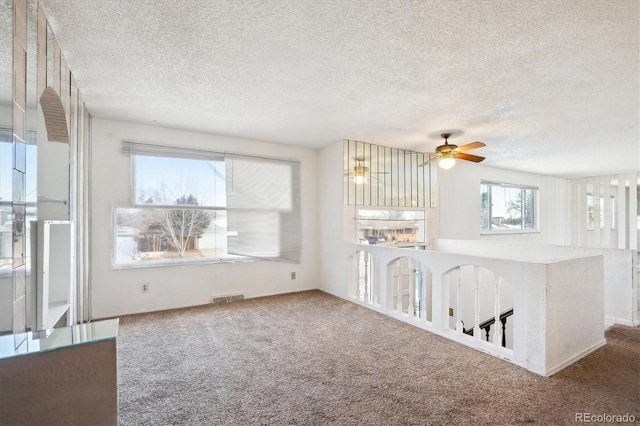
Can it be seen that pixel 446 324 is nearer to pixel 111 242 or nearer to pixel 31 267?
pixel 31 267

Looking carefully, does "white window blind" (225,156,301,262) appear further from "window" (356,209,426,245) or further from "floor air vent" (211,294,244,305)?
"window" (356,209,426,245)

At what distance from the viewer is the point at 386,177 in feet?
17.2

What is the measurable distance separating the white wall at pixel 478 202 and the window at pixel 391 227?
70 centimetres

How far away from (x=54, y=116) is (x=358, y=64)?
2353 millimetres

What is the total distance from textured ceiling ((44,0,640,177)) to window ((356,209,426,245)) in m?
1.53

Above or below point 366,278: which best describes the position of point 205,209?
above

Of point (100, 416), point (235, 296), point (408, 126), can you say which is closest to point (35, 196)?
point (100, 416)

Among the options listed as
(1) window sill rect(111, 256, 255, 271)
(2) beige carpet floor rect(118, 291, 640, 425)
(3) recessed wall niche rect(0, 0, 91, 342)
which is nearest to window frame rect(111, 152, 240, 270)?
(1) window sill rect(111, 256, 255, 271)

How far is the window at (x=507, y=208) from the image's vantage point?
699cm

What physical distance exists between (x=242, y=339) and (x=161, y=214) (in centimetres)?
211

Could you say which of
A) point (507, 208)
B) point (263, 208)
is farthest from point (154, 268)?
point (507, 208)

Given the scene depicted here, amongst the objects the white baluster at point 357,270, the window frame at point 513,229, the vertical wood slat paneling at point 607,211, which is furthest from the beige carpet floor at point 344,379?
the vertical wood slat paneling at point 607,211

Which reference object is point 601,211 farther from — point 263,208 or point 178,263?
point 178,263

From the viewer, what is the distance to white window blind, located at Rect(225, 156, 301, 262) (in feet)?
14.8
